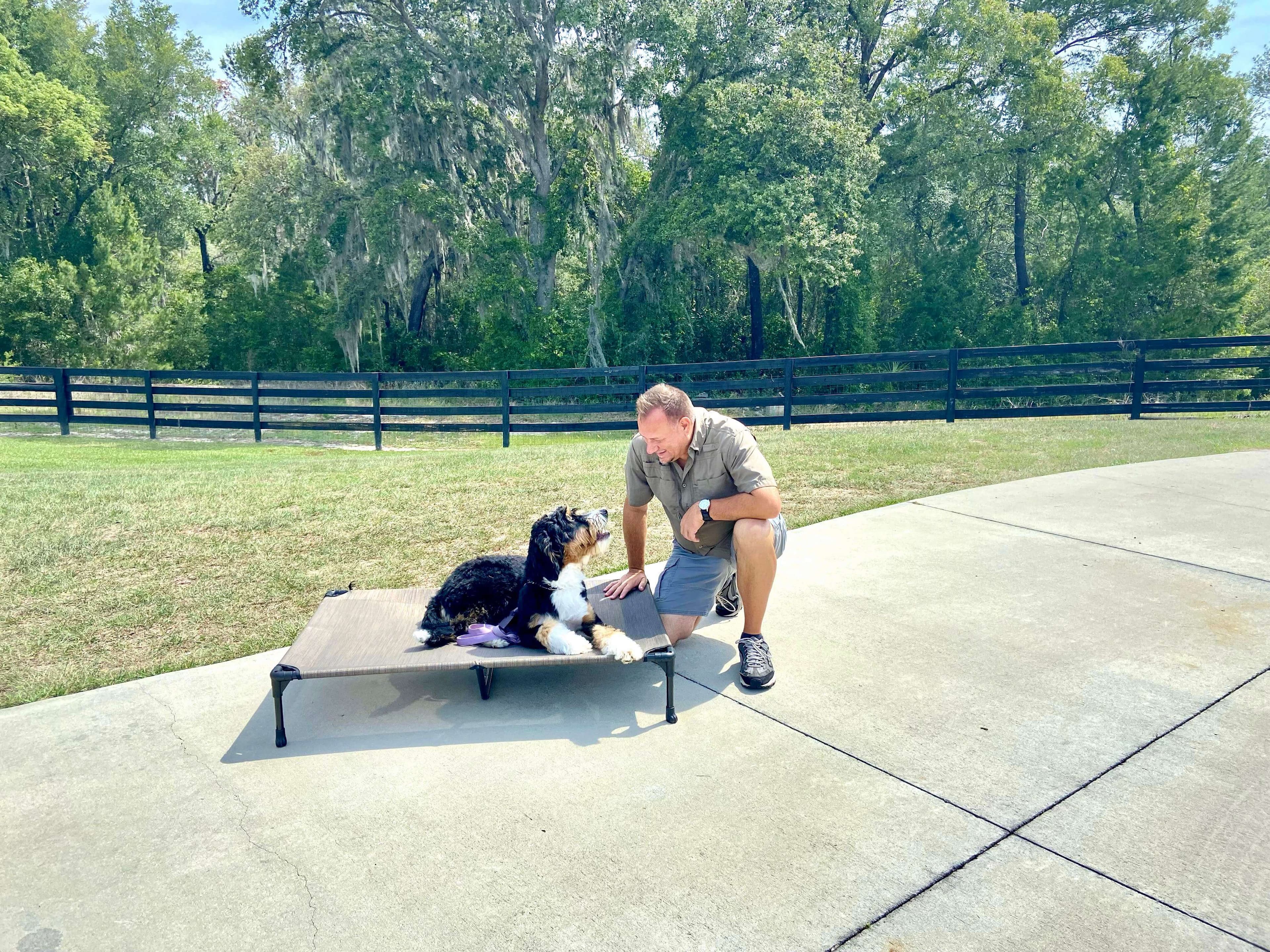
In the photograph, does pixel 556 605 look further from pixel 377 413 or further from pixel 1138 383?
pixel 1138 383

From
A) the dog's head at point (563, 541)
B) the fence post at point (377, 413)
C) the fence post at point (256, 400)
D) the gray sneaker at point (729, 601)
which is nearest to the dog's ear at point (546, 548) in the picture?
the dog's head at point (563, 541)

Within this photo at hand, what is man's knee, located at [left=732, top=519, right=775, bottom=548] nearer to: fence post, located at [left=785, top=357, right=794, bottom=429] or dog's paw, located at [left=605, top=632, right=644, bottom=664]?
dog's paw, located at [left=605, top=632, right=644, bottom=664]

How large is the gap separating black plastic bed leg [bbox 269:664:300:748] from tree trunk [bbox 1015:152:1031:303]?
85.5ft

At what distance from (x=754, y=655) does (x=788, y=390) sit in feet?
31.6

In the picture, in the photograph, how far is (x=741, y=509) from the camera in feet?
11.6

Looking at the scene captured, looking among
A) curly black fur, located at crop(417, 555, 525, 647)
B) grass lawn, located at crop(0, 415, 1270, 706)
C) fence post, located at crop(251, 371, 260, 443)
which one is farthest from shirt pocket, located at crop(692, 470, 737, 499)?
fence post, located at crop(251, 371, 260, 443)

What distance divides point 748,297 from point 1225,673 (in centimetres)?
2399

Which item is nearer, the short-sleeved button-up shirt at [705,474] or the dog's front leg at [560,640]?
the dog's front leg at [560,640]

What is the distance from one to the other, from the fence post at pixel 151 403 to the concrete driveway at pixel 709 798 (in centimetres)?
1325

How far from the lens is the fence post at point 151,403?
15.1m

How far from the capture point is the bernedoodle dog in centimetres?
321

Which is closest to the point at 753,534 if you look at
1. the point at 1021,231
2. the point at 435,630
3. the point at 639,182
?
the point at 435,630

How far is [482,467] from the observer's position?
344 inches

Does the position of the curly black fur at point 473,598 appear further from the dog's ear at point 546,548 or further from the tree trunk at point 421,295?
the tree trunk at point 421,295
